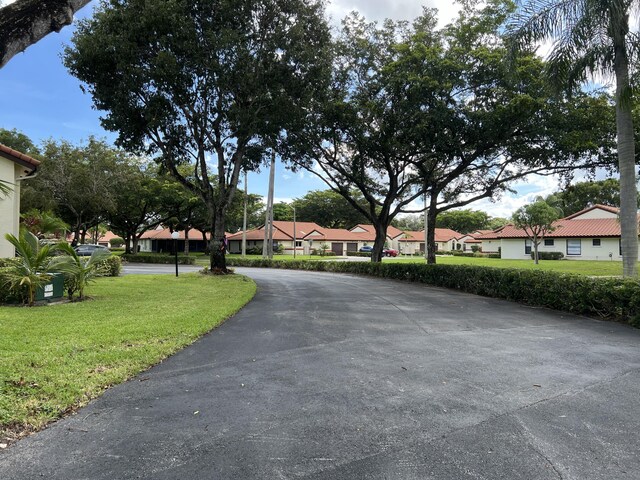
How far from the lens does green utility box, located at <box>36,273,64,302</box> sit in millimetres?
9523

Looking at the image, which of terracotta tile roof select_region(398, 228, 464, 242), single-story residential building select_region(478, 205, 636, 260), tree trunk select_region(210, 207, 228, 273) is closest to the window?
single-story residential building select_region(478, 205, 636, 260)

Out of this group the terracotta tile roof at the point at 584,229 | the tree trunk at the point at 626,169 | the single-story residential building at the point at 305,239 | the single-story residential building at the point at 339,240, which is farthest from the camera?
the single-story residential building at the point at 339,240

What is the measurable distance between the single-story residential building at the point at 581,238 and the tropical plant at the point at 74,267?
133 feet

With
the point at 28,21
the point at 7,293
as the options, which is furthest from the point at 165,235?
the point at 28,21

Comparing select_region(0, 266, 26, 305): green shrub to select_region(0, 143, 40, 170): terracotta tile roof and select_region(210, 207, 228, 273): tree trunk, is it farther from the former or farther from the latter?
select_region(210, 207, 228, 273): tree trunk

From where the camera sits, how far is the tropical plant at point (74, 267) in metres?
9.84

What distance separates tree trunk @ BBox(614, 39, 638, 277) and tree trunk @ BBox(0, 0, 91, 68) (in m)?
12.6

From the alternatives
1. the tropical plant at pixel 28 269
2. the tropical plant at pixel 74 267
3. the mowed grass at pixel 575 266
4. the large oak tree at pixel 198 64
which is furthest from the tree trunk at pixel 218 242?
the mowed grass at pixel 575 266

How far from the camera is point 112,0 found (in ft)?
46.6

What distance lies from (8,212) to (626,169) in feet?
63.7

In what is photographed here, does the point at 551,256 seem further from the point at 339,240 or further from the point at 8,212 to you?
the point at 8,212

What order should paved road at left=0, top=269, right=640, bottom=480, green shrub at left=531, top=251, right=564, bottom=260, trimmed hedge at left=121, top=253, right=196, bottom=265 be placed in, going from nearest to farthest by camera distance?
paved road at left=0, top=269, right=640, bottom=480 < trimmed hedge at left=121, top=253, right=196, bottom=265 < green shrub at left=531, top=251, right=564, bottom=260

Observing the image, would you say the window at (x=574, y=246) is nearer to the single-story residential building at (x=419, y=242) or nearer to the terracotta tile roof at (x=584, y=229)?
the terracotta tile roof at (x=584, y=229)

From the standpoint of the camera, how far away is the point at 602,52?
36.6ft
